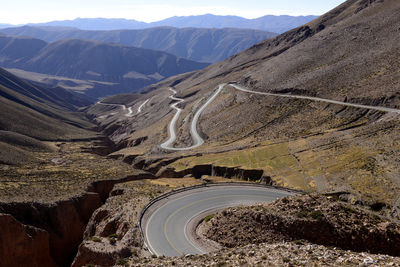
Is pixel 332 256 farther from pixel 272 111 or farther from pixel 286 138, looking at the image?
pixel 272 111

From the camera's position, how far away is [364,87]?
68.2 meters

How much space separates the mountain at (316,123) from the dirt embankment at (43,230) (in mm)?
17751

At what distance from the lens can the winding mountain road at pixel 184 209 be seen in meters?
24.4

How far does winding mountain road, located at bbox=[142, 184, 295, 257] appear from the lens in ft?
80.1

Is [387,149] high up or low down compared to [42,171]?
up

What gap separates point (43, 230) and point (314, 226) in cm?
2762

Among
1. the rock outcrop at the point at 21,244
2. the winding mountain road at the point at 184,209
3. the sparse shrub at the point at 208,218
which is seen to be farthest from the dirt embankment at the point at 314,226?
the rock outcrop at the point at 21,244

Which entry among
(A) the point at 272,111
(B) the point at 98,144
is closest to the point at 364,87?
(A) the point at 272,111

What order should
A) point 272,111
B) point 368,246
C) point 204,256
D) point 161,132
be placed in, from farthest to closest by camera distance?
point 161,132 → point 272,111 → point 368,246 → point 204,256

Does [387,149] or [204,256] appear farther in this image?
[387,149]

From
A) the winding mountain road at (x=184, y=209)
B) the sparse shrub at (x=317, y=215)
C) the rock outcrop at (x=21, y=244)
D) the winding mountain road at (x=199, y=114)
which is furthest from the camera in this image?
the winding mountain road at (x=199, y=114)

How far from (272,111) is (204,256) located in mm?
61279

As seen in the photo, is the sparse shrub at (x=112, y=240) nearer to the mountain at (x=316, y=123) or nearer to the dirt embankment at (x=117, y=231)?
the dirt embankment at (x=117, y=231)

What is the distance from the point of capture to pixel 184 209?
101ft
